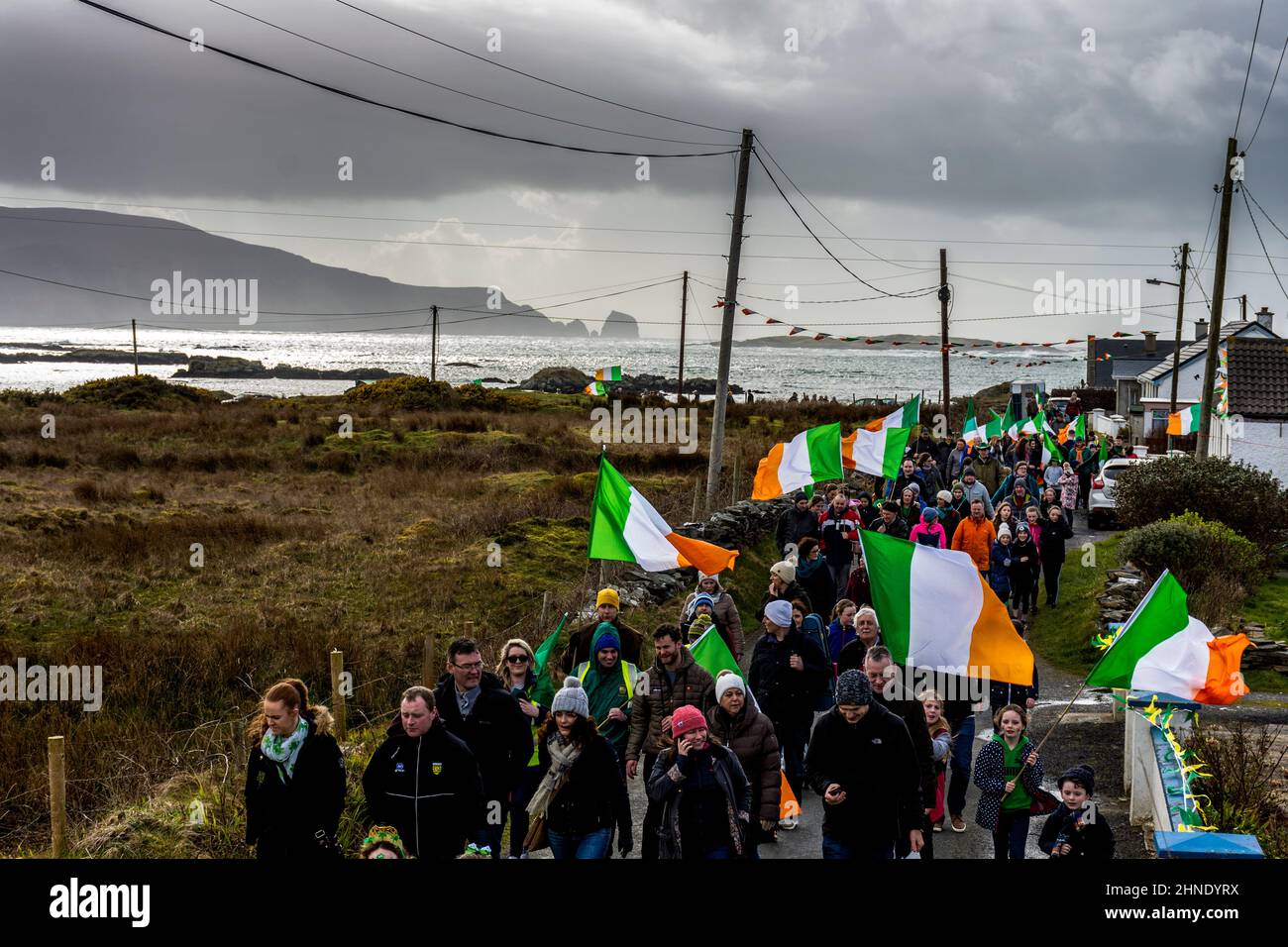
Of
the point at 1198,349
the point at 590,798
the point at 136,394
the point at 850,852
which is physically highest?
the point at 1198,349

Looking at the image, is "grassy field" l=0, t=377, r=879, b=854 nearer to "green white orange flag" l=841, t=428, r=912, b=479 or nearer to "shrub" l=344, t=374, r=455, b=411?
"green white orange flag" l=841, t=428, r=912, b=479

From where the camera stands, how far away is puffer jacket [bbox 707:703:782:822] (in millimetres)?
7242

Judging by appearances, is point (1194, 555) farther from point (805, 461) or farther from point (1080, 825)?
point (1080, 825)

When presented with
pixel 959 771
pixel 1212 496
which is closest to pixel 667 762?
pixel 959 771

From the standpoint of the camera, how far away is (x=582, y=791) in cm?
659

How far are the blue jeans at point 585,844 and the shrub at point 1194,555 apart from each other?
12036 millimetres

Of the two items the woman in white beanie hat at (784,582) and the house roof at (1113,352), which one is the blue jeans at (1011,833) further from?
the house roof at (1113,352)

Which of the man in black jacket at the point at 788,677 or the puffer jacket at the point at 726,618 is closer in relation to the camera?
the man in black jacket at the point at 788,677

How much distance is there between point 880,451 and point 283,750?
1566cm

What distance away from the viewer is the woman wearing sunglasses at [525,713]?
773 cm

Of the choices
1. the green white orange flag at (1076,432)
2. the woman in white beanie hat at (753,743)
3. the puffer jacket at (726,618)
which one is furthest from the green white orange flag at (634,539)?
the green white orange flag at (1076,432)

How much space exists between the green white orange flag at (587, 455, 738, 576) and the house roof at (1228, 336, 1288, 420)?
748 inches

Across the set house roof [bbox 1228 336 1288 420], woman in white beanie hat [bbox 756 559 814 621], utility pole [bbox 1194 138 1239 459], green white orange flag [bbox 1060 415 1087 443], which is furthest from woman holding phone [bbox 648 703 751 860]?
green white orange flag [bbox 1060 415 1087 443]
